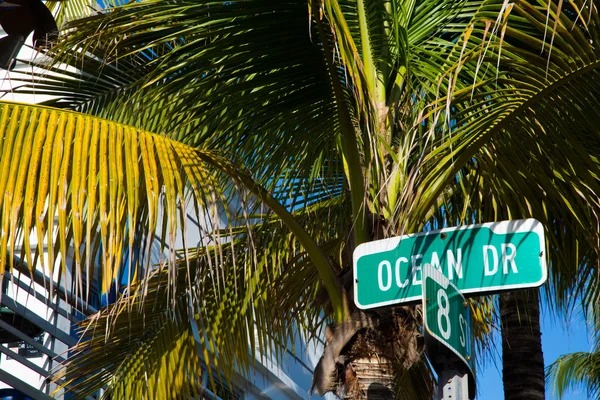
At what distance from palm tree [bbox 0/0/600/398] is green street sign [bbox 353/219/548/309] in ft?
1.56

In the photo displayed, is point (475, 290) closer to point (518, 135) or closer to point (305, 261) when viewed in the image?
point (518, 135)

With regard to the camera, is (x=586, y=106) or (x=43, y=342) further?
(x=43, y=342)

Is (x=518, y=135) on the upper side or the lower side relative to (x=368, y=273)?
upper

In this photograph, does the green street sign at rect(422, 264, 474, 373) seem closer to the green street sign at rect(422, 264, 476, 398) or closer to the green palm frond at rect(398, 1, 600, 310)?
the green street sign at rect(422, 264, 476, 398)

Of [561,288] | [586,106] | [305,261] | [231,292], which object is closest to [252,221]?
[231,292]

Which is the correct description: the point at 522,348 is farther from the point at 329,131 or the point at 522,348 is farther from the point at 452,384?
the point at 452,384

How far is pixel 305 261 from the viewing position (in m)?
5.94

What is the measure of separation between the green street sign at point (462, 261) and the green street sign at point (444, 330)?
0.36 meters

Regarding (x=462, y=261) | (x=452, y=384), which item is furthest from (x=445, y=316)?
(x=462, y=261)

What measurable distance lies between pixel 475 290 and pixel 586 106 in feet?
4.86

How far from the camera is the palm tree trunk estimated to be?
6.60m

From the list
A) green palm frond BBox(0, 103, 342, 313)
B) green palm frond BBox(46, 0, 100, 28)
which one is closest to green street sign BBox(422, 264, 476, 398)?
green palm frond BBox(0, 103, 342, 313)

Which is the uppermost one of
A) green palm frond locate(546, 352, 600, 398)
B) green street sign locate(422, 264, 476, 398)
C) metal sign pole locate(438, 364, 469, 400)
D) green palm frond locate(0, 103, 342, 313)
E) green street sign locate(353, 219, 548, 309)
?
green palm frond locate(546, 352, 600, 398)

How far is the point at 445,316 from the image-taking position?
2.88 metres
